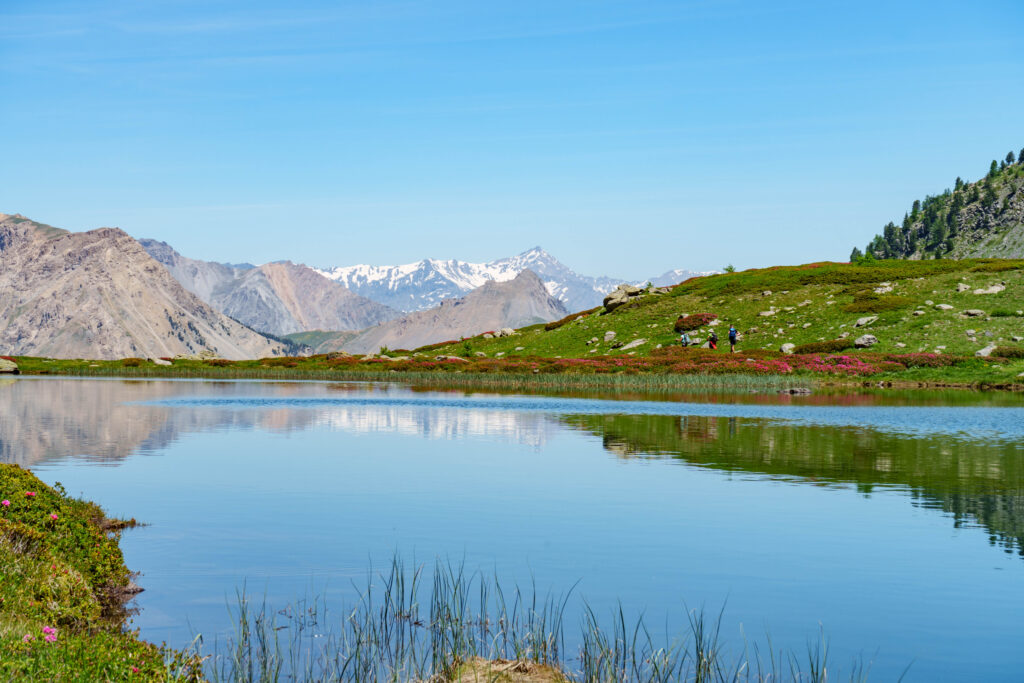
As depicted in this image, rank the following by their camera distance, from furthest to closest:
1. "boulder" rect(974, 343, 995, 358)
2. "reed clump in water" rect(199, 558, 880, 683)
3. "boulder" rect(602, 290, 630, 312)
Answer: "boulder" rect(602, 290, 630, 312) < "boulder" rect(974, 343, 995, 358) < "reed clump in water" rect(199, 558, 880, 683)

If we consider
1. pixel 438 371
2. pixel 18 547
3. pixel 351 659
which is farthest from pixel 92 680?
pixel 438 371

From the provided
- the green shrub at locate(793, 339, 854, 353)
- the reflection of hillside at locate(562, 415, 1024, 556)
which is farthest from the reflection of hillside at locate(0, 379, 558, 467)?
the green shrub at locate(793, 339, 854, 353)

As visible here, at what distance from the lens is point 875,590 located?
13977mm

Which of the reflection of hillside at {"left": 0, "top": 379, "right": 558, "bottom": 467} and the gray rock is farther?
the gray rock

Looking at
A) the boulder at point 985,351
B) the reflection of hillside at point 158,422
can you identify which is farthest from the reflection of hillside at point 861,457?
the boulder at point 985,351

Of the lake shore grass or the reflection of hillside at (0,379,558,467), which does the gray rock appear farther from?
the reflection of hillside at (0,379,558,467)

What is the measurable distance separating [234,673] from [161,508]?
1147 cm

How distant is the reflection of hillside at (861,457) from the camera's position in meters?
21.4

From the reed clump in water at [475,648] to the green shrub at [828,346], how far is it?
261 feet

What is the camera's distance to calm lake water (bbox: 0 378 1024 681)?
12.8m

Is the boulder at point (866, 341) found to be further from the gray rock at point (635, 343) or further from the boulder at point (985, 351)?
the gray rock at point (635, 343)

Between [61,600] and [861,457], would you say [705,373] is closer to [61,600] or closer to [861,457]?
[861,457]

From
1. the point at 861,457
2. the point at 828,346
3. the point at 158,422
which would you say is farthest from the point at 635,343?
the point at 861,457

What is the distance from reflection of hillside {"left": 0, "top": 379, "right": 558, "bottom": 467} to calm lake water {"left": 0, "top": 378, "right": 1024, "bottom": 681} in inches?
12.6
